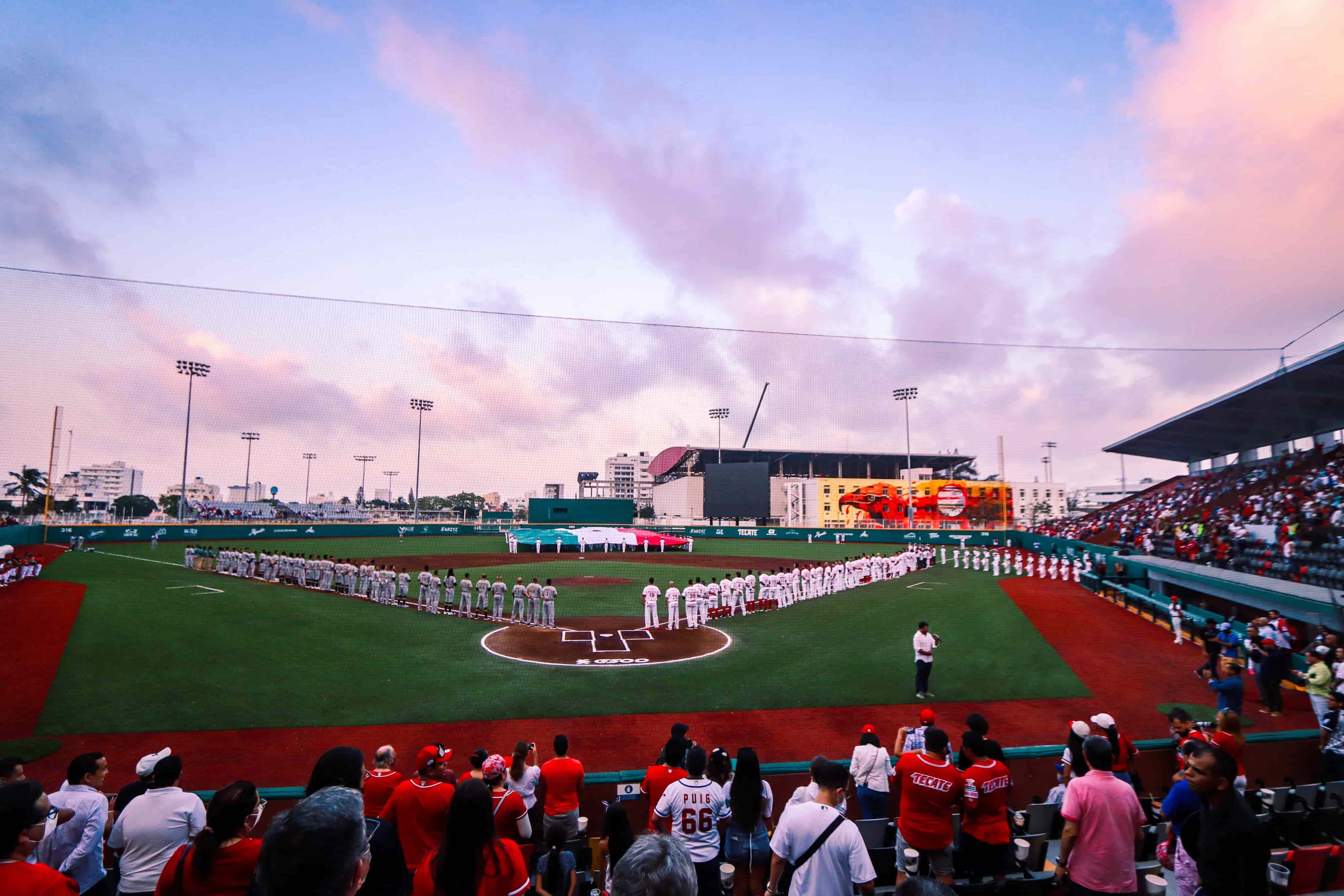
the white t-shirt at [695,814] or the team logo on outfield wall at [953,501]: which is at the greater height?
the team logo on outfield wall at [953,501]

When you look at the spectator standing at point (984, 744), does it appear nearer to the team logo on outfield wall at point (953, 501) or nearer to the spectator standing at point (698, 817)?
the spectator standing at point (698, 817)

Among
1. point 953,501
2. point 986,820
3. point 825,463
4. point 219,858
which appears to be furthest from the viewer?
point 825,463

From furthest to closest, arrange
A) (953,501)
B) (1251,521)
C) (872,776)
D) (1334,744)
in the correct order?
(953,501), (1251,521), (1334,744), (872,776)

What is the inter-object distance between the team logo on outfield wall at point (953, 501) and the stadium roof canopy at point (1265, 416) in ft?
59.2

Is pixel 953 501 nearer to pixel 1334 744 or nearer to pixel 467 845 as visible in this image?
pixel 1334 744

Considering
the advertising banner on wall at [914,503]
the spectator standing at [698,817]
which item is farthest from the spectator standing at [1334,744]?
the advertising banner on wall at [914,503]

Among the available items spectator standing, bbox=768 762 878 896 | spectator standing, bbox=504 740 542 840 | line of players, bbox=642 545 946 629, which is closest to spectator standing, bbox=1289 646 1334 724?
spectator standing, bbox=768 762 878 896

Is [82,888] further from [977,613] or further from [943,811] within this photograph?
[977,613]

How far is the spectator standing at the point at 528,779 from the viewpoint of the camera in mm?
5164

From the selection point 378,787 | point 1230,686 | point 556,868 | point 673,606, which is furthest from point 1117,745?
point 673,606

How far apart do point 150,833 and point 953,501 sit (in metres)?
61.2

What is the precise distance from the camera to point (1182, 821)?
429cm

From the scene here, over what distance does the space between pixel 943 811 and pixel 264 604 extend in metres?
21.8

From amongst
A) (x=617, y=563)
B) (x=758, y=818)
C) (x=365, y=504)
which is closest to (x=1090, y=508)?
(x=617, y=563)
